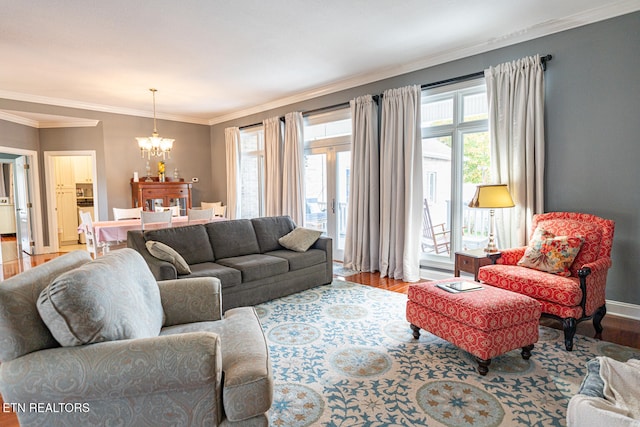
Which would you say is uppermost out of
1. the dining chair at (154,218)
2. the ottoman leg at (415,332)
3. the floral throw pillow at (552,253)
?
the dining chair at (154,218)

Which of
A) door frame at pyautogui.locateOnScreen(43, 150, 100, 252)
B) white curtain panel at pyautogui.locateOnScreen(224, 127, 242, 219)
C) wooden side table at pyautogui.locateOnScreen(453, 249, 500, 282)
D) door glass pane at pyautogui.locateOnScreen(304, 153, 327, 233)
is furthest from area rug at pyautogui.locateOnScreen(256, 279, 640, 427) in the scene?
door frame at pyautogui.locateOnScreen(43, 150, 100, 252)

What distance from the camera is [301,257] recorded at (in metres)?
4.18

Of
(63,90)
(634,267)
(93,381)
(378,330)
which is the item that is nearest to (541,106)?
(634,267)

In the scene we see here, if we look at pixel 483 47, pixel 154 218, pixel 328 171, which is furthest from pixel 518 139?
pixel 154 218

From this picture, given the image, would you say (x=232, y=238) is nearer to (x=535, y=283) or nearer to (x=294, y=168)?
(x=294, y=168)

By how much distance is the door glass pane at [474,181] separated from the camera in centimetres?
421

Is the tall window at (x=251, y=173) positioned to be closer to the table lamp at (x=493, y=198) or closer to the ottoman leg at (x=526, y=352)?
the table lamp at (x=493, y=198)

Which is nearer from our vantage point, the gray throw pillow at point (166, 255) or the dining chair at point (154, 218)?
the gray throw pillow at point (166, 255)

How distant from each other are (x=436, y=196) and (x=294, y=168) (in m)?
2.50

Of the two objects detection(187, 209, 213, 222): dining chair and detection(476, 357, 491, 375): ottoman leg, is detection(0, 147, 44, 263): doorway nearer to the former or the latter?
detection(187, 209, 213, 222): dining chair

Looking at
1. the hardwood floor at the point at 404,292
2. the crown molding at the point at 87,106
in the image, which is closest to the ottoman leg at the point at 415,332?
the hardwood floor at the point at 404,292

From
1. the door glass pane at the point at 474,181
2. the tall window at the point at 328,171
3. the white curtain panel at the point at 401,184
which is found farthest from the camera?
the tall window at the point at 328,171

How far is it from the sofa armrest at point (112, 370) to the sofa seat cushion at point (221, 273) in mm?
2021

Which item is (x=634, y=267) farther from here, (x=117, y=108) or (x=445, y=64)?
(x=117, y=108)
